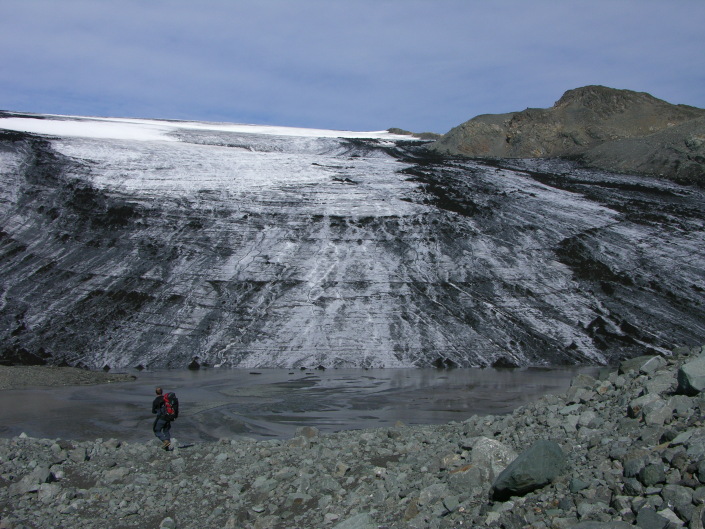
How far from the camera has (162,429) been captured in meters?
7.63

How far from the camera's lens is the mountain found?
16500 millimetres

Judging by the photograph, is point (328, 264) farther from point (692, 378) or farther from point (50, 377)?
point (692, 378)

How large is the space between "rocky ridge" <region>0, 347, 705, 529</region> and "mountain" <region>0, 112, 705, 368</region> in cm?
962

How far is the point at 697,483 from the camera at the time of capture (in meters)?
3.32

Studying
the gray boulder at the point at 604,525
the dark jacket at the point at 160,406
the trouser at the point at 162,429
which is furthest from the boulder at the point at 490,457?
the trouser at the point at 162,429

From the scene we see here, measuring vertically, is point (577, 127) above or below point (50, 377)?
above

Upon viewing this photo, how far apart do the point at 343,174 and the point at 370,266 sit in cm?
836

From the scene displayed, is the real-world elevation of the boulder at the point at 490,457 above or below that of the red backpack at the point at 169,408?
above

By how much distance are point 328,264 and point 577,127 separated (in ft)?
86.2

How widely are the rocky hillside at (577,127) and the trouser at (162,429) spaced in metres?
30.6

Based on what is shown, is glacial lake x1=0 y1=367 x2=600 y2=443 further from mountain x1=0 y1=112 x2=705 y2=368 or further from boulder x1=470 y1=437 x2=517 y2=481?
boulder x1=470 y1=437 x2=517 y2=481

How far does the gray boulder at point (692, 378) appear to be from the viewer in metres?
4.56

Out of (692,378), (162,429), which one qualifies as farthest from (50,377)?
(692,378)

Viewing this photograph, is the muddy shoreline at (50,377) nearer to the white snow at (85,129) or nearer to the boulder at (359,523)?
the boulder at (359,523)
